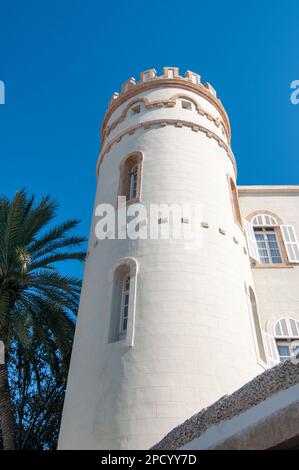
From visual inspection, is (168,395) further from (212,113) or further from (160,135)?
(212,113)

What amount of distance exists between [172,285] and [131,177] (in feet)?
13.5

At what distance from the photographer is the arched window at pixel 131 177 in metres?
10.2

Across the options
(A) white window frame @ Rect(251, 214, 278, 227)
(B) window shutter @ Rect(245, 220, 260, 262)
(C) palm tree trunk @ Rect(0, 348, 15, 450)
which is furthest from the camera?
(A) white window frame @ Rect(251, 214, 278, 227)

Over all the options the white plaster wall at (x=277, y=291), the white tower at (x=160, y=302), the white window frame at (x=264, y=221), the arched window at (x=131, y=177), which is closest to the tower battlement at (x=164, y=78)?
A: the white tower at (x=160, y=302)

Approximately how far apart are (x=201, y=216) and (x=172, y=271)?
1.86 m

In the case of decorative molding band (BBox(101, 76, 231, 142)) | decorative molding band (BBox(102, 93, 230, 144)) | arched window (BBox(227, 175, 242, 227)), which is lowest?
arched window (BBox(227, 175, 242, 227))

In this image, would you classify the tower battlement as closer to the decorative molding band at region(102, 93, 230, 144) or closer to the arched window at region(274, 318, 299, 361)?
the decorative molding band at region(102, 93, 230, 144)

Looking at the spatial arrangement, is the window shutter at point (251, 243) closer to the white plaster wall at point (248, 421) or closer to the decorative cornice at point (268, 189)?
the decorative cornice at point (268, 189)

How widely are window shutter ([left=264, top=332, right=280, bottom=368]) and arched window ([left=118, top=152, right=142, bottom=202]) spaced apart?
15.6 ft

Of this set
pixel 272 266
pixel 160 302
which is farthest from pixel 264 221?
pixel 160 302

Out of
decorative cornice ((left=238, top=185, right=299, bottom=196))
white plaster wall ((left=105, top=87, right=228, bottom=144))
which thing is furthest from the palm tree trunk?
A: decorative cornice ((left=238, top=185, right=299, bottom=196))

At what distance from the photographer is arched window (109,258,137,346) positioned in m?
7.67

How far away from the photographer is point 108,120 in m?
13.5
